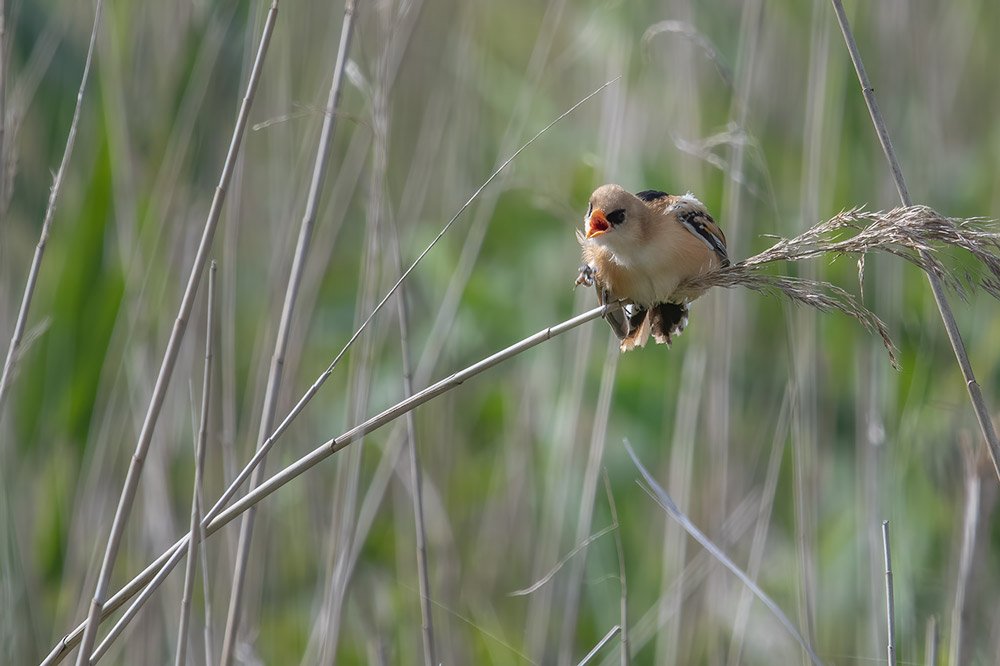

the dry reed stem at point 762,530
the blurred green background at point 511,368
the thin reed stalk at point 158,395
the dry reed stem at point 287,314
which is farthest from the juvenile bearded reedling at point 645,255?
the thin reed stalk at point 158,395

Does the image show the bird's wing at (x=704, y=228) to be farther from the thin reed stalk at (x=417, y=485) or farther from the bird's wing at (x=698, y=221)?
the thin reed stalk at (x=417, y=485)

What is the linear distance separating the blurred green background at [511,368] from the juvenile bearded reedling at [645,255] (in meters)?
0.18

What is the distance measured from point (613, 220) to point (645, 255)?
4.0 inches

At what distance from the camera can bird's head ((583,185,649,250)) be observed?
7.61 feet

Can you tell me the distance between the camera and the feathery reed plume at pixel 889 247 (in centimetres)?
158

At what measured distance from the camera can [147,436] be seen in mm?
1598

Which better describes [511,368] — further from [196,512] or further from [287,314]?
[196,512]

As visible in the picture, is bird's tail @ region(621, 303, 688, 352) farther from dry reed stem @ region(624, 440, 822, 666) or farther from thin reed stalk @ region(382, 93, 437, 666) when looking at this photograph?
dry reed stem @ region(624, 440, 822, 666)

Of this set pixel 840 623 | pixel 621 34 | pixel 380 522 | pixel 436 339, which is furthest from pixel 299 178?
pixel 840 623

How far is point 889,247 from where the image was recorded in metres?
1.61

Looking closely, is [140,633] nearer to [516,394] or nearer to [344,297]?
[516,394]

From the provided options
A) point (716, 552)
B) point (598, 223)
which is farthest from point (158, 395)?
point (598, 223)

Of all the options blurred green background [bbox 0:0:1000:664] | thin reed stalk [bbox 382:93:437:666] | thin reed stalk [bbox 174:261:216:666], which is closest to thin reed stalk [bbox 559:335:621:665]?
blurred green background [bbox 0:0:1000:664]

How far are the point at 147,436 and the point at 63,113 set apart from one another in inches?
77.0
